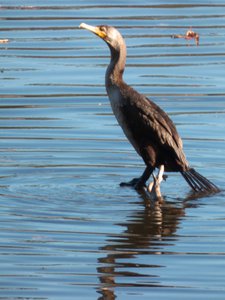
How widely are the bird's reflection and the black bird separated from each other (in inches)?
8.3

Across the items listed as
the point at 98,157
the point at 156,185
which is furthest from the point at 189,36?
the point at 156,185

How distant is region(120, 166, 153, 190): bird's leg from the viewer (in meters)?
11.8

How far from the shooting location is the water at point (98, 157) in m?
8.98

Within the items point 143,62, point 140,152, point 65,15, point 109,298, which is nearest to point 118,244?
point 109,298

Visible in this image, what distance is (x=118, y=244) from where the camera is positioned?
9844 millimetres

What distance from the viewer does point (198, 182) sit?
11.7 metres

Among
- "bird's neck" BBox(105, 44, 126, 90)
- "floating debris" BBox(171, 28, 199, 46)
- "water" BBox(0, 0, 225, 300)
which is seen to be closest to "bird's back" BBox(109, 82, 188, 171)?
"bird's neck" BBox(105, 44, 126, 90)

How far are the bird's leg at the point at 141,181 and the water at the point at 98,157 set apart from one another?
0.48 feet

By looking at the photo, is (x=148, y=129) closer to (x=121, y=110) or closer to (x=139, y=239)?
(x=121, y=110)

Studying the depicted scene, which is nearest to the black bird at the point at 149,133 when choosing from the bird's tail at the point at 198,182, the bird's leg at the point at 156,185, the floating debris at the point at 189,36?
the bird's tail at the point at 198,182

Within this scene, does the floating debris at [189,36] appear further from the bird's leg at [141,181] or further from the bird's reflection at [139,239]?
the bird's reflection at [139,239]

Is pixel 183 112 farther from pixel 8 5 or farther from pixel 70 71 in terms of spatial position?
pixel 8 5

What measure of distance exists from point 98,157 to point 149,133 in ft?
3.55

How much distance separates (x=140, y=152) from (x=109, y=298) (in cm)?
361
